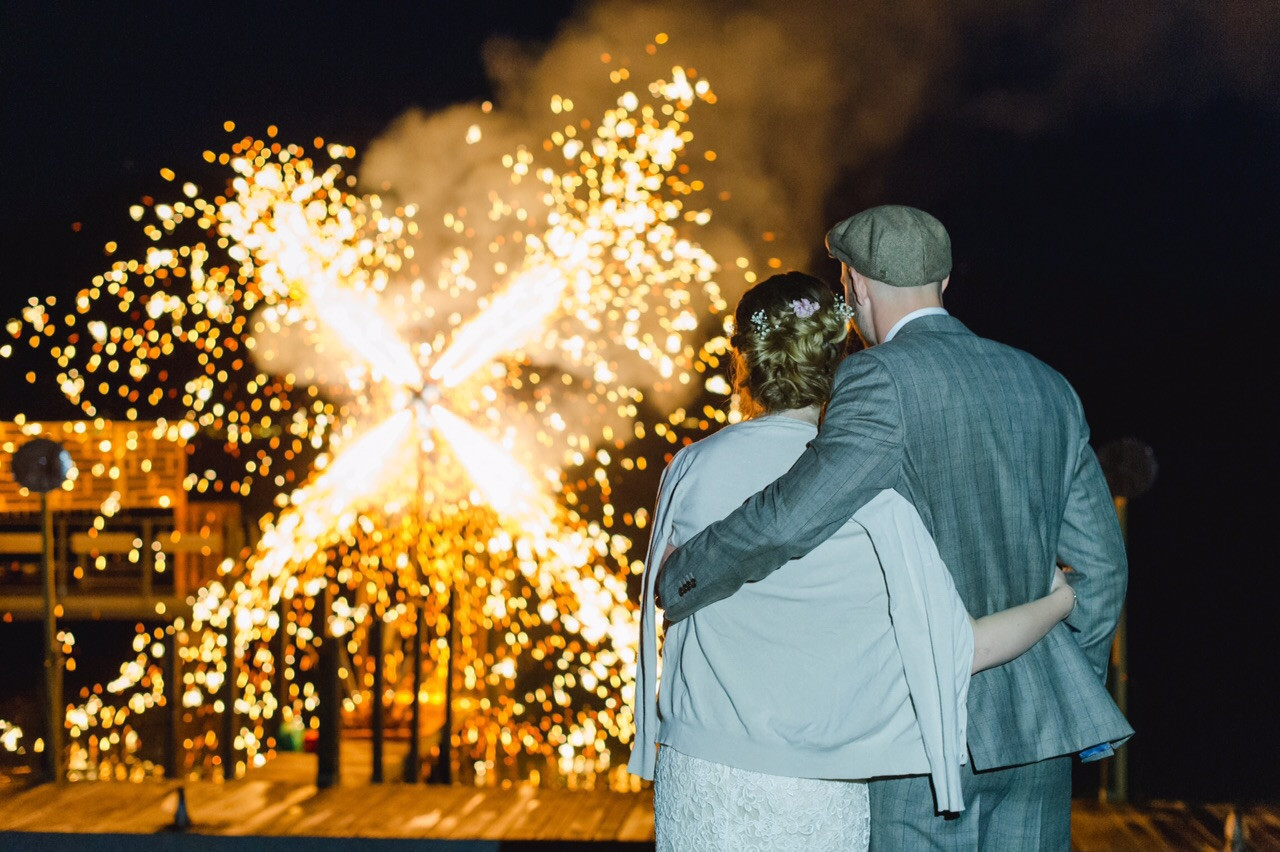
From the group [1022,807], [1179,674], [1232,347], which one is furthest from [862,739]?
[1232,347]

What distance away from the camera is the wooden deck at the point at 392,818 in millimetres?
3607

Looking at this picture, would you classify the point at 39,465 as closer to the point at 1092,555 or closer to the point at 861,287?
the point at 861,287

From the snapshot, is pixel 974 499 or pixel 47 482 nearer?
pixel 974 499

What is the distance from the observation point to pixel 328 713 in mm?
4520

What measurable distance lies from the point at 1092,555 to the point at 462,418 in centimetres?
693

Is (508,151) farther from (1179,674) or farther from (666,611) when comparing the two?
(1179,674)

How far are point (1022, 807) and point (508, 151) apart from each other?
7.37m

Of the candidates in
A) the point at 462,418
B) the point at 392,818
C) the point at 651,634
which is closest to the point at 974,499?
the point at 651,634

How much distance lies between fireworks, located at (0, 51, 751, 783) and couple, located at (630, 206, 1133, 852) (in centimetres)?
584

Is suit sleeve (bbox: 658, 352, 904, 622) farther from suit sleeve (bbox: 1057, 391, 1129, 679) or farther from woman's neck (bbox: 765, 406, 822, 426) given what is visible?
suit sleeve (bbox: 1057, 391, 1129, 679)

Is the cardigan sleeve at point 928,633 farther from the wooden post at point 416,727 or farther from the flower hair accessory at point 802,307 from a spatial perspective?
the wooden post at point 416,727

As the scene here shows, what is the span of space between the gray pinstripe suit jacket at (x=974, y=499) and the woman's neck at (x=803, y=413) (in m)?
0.10

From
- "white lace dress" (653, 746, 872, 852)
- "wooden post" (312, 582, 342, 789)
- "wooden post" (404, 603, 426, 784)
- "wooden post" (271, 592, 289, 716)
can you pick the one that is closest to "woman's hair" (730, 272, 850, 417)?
"white lace dress" (653, 746, 872, 852)

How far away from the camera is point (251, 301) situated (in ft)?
28.9
